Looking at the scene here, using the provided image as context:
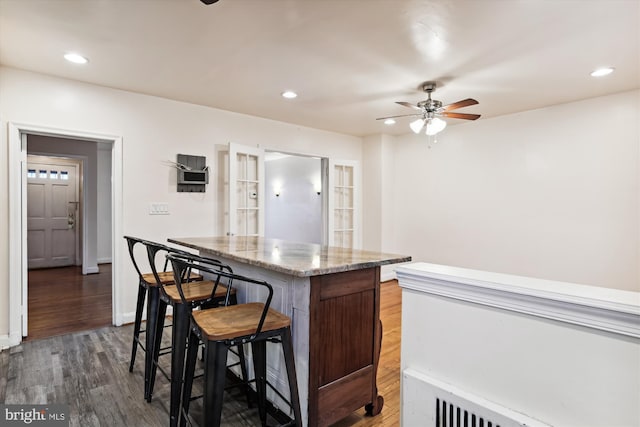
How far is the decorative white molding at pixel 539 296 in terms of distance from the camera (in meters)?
0.79

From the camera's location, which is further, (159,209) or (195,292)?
(159,209)

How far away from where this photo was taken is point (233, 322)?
155 centimetres

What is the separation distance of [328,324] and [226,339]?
549 mm

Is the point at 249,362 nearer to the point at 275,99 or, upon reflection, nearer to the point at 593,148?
the point at 275,99

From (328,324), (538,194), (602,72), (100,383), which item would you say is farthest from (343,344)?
(538,194)


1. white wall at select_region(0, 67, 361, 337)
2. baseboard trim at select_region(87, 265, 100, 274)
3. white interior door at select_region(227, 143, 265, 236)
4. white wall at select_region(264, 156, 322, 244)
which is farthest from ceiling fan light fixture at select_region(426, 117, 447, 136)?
baseboard trim at select_region(87, 265, 100, 274)

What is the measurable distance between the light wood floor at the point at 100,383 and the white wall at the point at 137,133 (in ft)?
1.56

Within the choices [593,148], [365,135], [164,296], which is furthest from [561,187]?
Result: [164,296]

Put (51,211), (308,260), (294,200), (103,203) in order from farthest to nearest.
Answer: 1. (294,200)
2. (103,203)
3. (51,211)
4. (308,260)

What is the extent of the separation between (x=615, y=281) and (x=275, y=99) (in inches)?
166

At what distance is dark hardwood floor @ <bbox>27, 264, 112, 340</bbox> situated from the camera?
136 inches

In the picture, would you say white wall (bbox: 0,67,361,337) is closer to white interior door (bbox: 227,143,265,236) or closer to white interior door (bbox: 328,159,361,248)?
white interior door (bbox: 227,143,265,236)

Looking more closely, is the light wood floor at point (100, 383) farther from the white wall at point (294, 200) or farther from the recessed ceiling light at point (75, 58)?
the white wall at point (294, 200)

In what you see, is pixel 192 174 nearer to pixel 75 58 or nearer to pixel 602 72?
pixel 75 58
